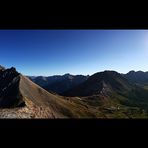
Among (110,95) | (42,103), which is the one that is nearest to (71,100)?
(42,103)

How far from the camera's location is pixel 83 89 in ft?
615

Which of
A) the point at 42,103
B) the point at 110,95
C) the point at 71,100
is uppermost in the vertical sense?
the point at 110,95

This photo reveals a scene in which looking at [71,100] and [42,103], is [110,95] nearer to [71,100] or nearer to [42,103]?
[71,100]

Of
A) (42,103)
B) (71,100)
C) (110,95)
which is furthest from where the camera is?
(110,95)

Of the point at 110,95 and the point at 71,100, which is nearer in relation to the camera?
the point at 71,100

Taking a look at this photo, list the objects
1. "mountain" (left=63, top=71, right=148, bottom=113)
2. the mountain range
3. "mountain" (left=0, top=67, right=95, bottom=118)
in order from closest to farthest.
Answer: "mountain" (left=0, top=67, right=95, bottom=118) < the mountain range < "mountain" (left=63, top=71, right=148, bottom=113)

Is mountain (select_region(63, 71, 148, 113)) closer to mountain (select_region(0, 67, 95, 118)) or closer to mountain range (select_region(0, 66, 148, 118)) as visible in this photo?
mountain range (select_region(0, 66, 148, 118))

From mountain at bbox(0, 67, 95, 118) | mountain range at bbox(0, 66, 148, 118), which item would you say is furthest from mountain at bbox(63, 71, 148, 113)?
mountain at bbox(0, 67, 95, 118)

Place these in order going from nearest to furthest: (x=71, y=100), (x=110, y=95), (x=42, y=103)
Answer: (x=42, y=103)
(x=71, y=100)
(x=110, y=95)

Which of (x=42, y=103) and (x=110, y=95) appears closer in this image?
(x=42, y=103)

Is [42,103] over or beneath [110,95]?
beneath
